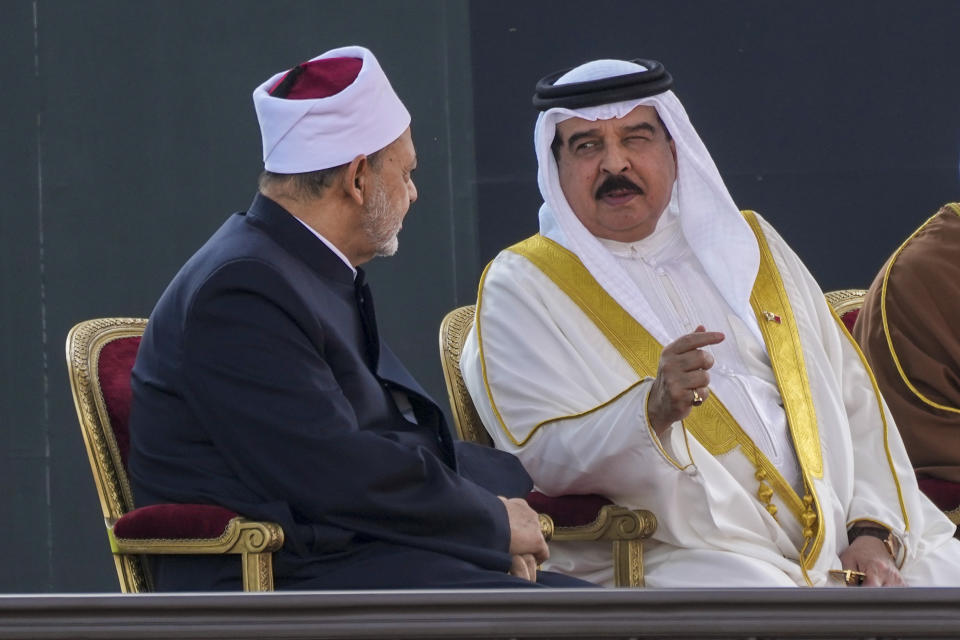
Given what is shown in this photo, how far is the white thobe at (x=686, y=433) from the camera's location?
3406 mm

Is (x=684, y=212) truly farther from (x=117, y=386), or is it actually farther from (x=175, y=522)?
(x=175, y=522)

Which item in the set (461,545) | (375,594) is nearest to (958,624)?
(375,594)

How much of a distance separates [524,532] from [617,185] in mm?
1107

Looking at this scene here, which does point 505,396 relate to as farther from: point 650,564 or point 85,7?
point 85,7

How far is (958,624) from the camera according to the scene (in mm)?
1799

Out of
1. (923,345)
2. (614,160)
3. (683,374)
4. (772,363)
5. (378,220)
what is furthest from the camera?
(923,345)

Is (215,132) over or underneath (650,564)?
over

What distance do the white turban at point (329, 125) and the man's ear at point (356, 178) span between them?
0.05 ft

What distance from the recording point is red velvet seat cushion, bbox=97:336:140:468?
3.16 m

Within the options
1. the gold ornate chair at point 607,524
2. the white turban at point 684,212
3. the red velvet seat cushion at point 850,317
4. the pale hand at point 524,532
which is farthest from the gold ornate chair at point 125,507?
the red velvet seat cushion at point 850,317

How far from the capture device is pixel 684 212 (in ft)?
12.6

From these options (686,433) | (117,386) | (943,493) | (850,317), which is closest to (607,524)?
(686,433)

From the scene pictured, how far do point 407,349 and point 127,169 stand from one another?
1089 millimetres

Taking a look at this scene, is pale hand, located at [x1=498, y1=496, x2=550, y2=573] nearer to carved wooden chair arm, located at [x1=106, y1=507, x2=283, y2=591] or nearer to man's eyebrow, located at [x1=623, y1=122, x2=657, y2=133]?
carved wooden chair arm, located at [x1=106, y1=507, x2=283, y2=591]
